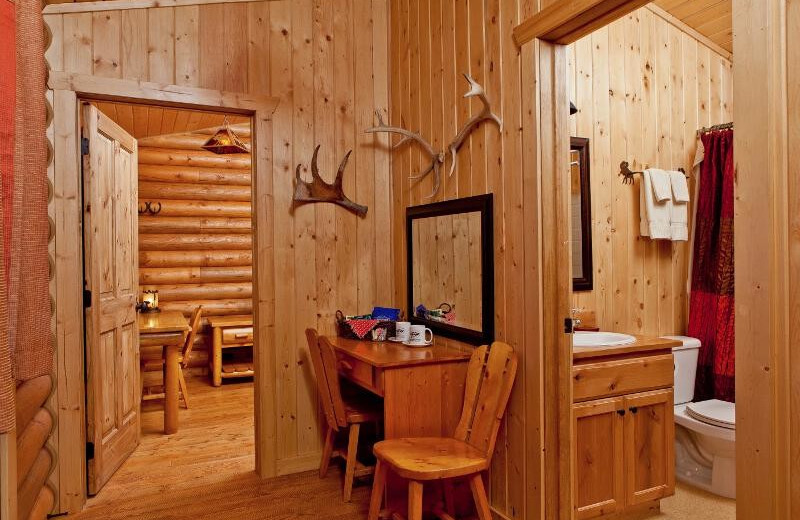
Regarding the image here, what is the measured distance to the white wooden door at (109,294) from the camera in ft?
10.0

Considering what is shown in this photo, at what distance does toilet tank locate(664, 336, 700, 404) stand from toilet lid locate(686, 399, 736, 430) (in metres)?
0.11

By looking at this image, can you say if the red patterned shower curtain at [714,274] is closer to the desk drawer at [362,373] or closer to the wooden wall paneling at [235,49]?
the desk drawer at [362,373]

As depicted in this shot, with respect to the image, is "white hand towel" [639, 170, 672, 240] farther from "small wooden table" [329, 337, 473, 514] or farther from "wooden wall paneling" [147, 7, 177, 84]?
"wooden wall paneling" [147, 7, 177, 84]

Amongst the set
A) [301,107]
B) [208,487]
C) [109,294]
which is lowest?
[208,487]

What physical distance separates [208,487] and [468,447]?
64.9 inches

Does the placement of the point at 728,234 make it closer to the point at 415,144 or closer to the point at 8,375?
the point at 415,144

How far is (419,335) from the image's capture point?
3023 millimetres

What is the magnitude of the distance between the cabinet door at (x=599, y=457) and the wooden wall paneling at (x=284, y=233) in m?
1.71

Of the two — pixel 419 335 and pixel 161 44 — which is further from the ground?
pixel 161 44

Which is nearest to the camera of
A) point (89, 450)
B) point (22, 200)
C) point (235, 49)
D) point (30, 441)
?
point (22, 200)

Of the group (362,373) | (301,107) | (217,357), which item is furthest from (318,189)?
(217,357)

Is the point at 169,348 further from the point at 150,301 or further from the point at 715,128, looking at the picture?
the point at 715,128

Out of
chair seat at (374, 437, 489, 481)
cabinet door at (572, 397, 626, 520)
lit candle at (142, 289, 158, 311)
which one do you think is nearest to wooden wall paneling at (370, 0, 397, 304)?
chair seat at (374, 437, 489, 481)

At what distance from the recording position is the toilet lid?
9.26ft
